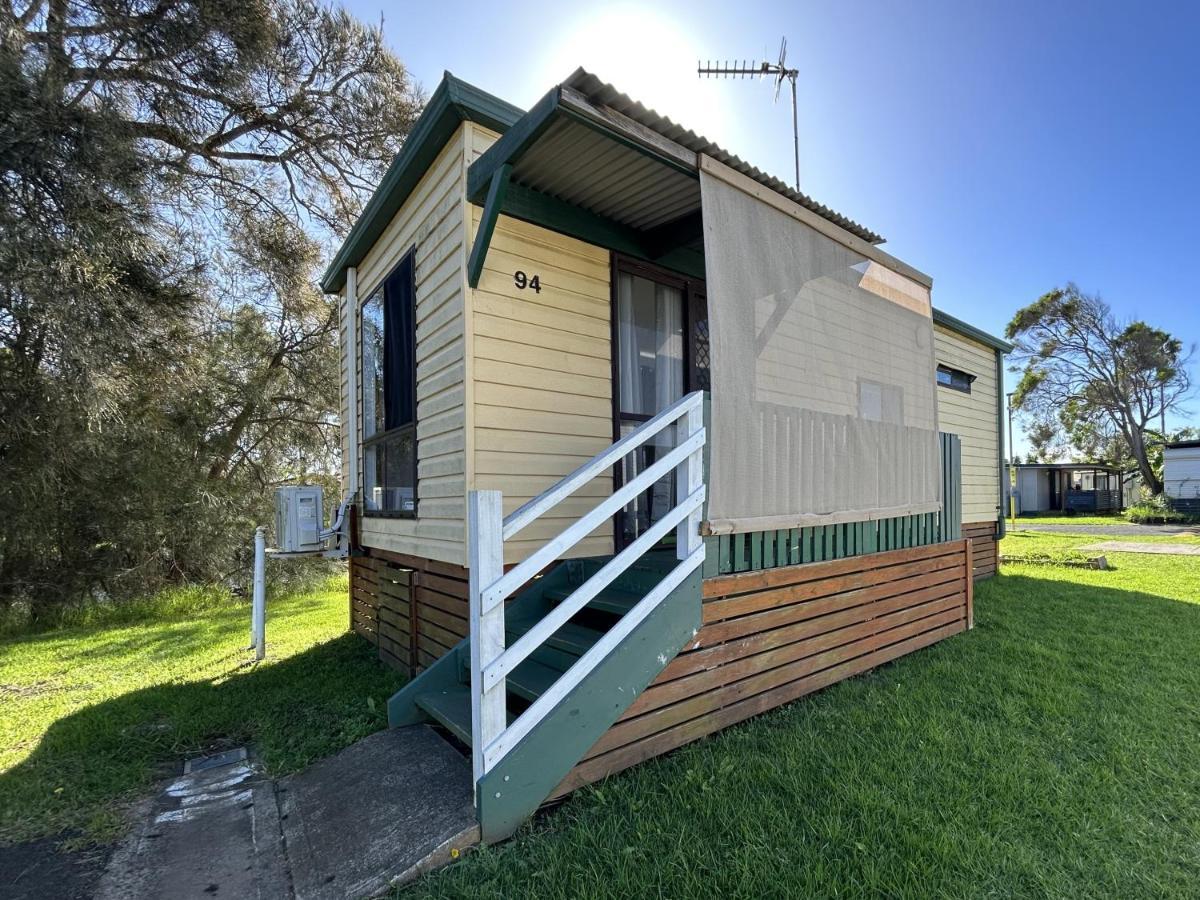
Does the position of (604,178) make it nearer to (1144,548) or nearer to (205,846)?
(205,846)

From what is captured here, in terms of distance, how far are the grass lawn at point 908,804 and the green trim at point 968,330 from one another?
461 cm

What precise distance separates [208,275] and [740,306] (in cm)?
770

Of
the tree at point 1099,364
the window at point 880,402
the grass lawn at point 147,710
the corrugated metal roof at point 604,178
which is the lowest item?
the grass lawn at point 147,710

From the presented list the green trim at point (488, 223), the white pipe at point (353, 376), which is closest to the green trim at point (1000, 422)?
the green trim at point (488, 223)

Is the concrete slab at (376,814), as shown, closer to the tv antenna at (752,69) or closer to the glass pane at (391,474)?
the glass pane at (391,474)

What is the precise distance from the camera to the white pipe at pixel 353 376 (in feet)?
17.1

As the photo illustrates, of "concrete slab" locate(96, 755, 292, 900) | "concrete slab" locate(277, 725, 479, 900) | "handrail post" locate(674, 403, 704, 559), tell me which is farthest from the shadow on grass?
"handrail post" locate(674, 403, 704, 559)

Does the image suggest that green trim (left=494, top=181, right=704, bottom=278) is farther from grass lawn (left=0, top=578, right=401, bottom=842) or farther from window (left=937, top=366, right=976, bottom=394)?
window (left=937, top=366, right=976, bottom=394)

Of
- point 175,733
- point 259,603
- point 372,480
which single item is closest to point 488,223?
point 372,480

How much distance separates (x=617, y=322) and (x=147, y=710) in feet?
12.8

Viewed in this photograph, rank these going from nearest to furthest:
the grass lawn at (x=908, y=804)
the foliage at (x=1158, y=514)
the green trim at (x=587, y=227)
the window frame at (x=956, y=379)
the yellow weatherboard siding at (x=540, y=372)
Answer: the grass lawn at (x=908, y=804) → the yellow weatherboard siding at (x=540, y=372) → the green trim at (x=587, y=227) → the window frame at (x=956, y=379) → the foliage at (x=1158, y=514)

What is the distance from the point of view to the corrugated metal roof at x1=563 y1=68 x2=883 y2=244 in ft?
7.62

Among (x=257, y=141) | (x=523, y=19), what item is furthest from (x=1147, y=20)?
(x=257, y=141)

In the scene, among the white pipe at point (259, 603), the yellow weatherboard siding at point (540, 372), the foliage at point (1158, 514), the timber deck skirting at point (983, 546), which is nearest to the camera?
the yellow weatherboard siding at point (540, 372)
